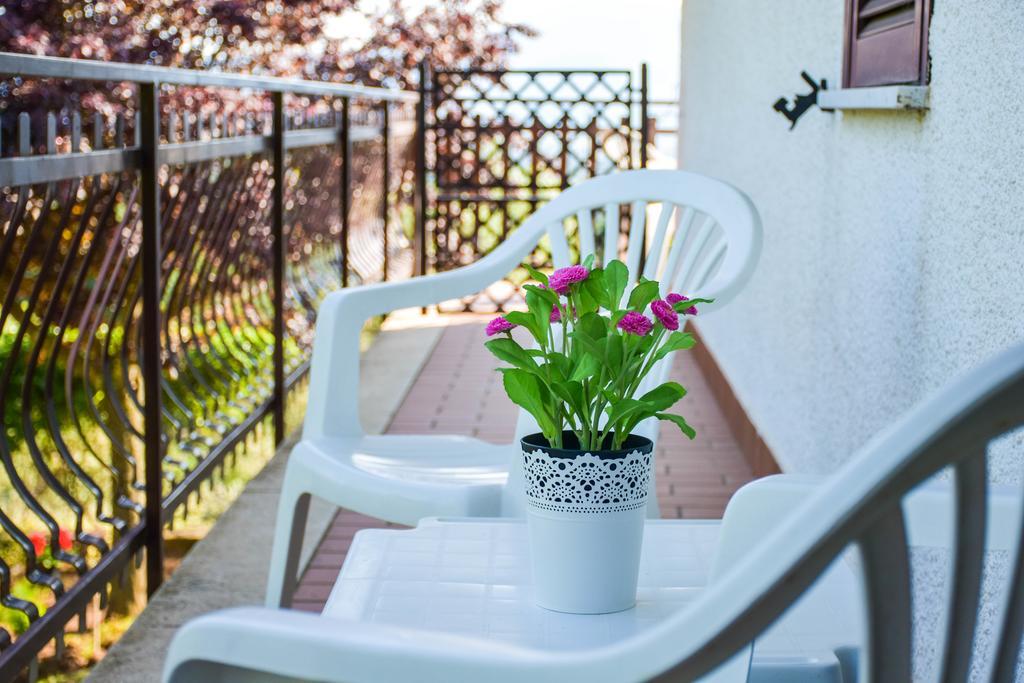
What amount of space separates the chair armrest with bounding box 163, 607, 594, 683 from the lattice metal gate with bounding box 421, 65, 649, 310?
18.8 ft

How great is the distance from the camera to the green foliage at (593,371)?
50.5 inches

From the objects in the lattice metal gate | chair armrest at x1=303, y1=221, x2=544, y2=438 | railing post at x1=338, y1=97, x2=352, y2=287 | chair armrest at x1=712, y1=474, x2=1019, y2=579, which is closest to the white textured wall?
chair armrest at x1=712, y1=474, x2=1019, y2=579

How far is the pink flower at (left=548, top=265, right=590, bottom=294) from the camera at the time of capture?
4.31ft

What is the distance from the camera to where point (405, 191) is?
7.53 m

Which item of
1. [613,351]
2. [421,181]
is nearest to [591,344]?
[613,351]

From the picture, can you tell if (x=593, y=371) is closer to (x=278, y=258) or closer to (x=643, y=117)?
(x=278, y=258)

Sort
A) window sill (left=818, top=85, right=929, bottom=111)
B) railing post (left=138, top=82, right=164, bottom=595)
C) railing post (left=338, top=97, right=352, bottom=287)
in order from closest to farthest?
window sill (left=818, top=85, right=929, bottom=111) < railing post (left=138, top=82, right=164, bottom=595) < railing post (left=338, top=97, right=352, bottom=287)

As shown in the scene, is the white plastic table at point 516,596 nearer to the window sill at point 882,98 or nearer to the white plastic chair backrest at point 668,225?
the white plastic chair backrest at point 668,225

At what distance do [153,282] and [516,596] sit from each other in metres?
1.51

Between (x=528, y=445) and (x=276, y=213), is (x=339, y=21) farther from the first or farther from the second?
(x=528, y=445)

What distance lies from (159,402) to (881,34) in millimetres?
1562

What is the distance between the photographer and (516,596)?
1.34m

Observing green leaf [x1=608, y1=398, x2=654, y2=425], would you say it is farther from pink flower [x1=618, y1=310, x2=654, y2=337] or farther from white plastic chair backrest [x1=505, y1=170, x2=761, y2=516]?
white plastic chair backrest [x1=505, y1=170, x2=761, y2=516]

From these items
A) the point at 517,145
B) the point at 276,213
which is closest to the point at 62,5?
the point at 276,213
